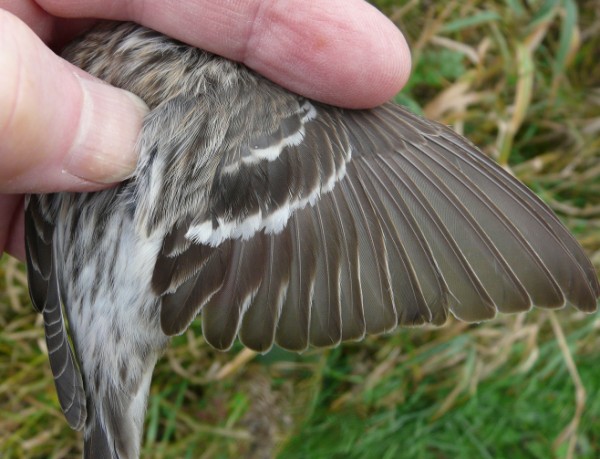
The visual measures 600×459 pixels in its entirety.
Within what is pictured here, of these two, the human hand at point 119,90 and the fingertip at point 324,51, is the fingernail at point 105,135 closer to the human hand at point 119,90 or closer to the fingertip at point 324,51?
the human hand at point 119,90

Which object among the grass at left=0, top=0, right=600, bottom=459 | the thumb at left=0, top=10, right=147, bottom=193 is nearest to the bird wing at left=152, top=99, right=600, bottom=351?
the thumb at left=0, top=10, right=147, bottom=193

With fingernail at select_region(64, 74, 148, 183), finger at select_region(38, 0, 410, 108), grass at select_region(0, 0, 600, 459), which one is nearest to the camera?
fingernail at select_region(64, 74, 148, 183)

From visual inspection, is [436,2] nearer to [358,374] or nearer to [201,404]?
[358,374]

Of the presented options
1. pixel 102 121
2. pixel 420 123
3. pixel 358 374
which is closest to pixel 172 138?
pixel 102 121

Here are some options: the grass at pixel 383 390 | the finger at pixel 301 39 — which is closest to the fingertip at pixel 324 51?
the finger at pixel 301 39

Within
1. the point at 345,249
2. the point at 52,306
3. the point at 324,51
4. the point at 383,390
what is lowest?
A: the point at 383,390

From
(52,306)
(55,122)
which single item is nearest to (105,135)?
(55,122)

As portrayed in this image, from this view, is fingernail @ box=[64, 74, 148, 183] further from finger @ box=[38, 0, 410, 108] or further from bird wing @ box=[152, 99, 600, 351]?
finger @ box=[38, 0, 410, 108]

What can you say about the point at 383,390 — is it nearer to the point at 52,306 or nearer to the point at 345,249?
the point at 345,249
